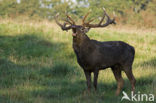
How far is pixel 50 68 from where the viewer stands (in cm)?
984

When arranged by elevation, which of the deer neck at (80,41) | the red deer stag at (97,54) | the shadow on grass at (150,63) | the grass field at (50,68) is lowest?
the shadow on grass at (150,63)

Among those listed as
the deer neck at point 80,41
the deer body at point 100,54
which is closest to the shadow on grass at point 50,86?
the deer body at point 100,54

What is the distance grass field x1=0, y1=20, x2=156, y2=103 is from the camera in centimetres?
687

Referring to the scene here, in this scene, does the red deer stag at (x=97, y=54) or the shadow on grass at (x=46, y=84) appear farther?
the red deer stag at (x=97, y=54)

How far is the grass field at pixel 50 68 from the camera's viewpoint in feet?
22.5

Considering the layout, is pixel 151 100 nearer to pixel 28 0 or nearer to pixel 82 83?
pixel 82 83

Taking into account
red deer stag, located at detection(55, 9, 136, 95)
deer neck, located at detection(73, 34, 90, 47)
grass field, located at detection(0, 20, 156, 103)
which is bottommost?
grass field, located at detection(0, 20, 156, 103)

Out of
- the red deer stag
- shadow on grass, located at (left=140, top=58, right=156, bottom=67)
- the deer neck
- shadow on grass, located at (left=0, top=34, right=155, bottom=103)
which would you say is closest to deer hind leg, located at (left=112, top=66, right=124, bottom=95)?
the red deer stag

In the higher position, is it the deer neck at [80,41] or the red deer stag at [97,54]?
the deer neck at [80,41]

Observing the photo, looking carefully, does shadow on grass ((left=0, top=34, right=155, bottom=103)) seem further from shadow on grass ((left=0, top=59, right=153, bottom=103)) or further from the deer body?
the deer body

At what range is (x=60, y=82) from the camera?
8414 millimetres

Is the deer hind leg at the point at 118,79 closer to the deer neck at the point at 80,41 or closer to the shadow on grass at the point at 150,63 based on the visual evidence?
the deer neck at the point at 80,41

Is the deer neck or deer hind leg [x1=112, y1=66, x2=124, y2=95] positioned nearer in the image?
the deer neck

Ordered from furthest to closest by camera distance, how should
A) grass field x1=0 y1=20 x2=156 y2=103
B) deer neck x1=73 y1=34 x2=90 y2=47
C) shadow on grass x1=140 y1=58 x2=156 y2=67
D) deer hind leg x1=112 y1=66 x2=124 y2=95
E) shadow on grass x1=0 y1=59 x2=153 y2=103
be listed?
shadow on grass x1=140 y1=58 x2=156 y2=67
deer hind leg x1=112 y1=66 x2=124 y2=95
deer neck x1=73 y1=34 x2=90 y2=47
grass field x1=0 y1=20 x2=156 y2=103
shadow on grass x1=0 y1=59 x2=153 y2=103
